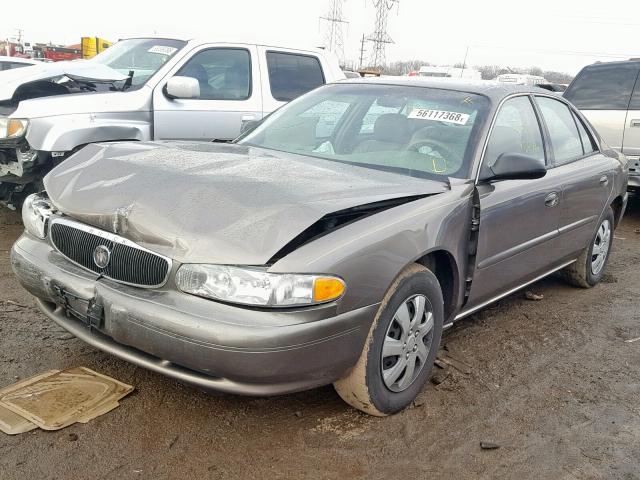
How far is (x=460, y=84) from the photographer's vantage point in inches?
159

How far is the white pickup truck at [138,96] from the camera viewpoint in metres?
5.21

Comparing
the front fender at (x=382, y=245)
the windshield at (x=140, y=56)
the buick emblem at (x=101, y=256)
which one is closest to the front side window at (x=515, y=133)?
the front fender at (x=382, y=245)

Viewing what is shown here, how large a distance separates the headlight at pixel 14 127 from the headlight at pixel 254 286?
3312mm

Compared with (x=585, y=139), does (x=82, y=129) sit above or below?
below

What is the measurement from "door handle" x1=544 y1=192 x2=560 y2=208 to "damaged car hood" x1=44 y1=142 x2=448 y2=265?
1.11 meters

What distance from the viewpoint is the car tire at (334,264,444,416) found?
2.84 metres

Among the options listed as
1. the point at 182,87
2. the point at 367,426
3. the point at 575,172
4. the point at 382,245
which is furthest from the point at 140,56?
the point at 367,426

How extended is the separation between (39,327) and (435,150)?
8.31ft

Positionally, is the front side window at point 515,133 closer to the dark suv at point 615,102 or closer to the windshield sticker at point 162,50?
the windshield sticker at point 162,50

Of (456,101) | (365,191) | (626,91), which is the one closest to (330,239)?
(365,191)

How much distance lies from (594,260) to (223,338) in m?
3.92

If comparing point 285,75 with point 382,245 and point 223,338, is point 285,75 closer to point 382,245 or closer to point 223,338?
point 382,245

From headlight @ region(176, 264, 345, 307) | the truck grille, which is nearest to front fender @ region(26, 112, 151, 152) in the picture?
the truck grille

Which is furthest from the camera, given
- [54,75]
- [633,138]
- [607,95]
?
[607,95]
